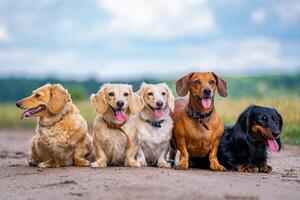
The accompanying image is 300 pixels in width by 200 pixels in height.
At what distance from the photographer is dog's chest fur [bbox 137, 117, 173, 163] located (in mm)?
9422

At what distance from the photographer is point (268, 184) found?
8.39m

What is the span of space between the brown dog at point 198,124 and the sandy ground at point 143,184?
0.25 m

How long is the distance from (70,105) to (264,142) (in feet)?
8.41

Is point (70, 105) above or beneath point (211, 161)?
above

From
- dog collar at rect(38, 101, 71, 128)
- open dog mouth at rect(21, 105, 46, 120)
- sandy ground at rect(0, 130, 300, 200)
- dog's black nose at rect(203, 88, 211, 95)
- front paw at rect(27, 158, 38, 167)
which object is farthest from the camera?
front paw at rect(27, 158, 38, 167)

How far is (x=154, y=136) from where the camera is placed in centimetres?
941

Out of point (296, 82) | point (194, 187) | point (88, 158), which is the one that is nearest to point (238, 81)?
point (296, 82)

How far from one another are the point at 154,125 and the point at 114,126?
50cm

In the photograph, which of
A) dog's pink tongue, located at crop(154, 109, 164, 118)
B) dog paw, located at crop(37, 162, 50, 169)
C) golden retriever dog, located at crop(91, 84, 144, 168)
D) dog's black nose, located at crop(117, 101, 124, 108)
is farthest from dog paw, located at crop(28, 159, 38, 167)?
dog's pink tongue, located at crop(154, 109, 164, 118)

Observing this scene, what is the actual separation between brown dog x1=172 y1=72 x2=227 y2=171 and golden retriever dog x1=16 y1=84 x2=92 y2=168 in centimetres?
129

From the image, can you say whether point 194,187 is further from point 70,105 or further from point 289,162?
point 289,162

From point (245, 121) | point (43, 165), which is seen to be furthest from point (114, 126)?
point (245, 121)

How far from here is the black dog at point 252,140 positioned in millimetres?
9148

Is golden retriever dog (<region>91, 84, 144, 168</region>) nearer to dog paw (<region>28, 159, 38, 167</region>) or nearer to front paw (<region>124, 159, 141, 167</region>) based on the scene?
front paw (<region>124, 159, 141, 167</region>)
